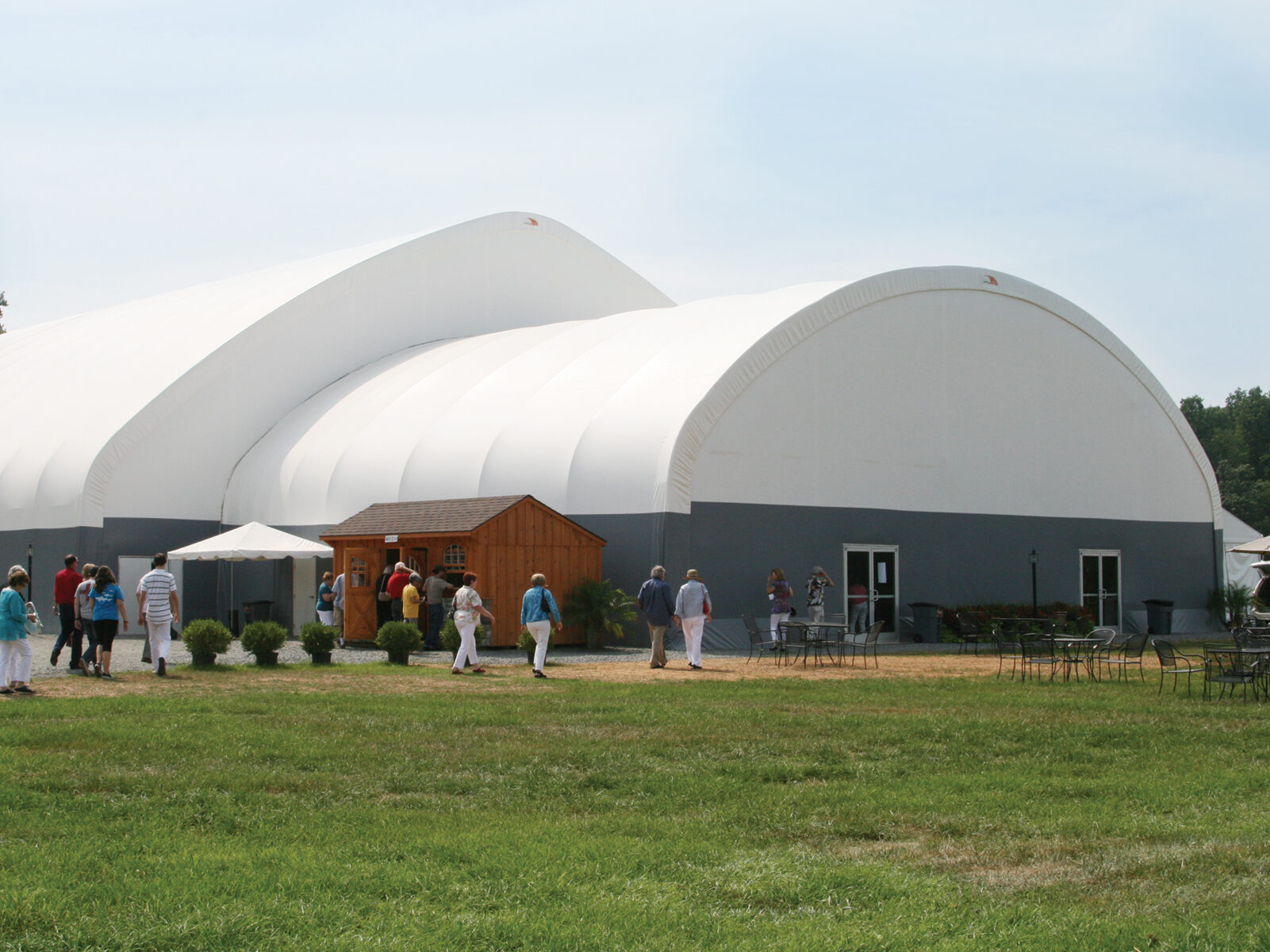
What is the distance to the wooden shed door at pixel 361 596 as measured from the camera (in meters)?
25.0

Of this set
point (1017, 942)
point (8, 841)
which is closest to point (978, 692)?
point (1017, 942)

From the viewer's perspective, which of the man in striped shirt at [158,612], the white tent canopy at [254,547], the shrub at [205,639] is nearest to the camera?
the man in striped shirt at [158,612]

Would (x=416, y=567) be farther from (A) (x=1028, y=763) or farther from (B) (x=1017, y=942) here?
(B) (x=1017, y=942)

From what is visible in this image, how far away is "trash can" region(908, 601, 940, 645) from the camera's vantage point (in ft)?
85.5

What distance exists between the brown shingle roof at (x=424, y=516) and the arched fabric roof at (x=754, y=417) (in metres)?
0.78

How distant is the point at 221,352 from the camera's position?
98.9ft

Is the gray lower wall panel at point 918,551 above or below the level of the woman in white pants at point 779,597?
above

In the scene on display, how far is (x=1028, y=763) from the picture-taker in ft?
34.6

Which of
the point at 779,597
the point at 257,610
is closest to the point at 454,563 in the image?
the point at 779,597

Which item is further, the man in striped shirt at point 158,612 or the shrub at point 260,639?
the shrub at point 260,639

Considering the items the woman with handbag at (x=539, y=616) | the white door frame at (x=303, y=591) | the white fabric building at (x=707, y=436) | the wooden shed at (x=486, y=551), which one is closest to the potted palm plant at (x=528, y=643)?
the woman with handbag at (x=539, y=616)

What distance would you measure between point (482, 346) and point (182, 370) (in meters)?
7.05

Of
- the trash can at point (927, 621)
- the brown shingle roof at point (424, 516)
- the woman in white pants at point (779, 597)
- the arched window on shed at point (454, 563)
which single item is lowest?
the trash can at point (927, 621)

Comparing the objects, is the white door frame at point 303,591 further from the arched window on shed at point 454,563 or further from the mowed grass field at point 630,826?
the mowed grass field at point 630,826
